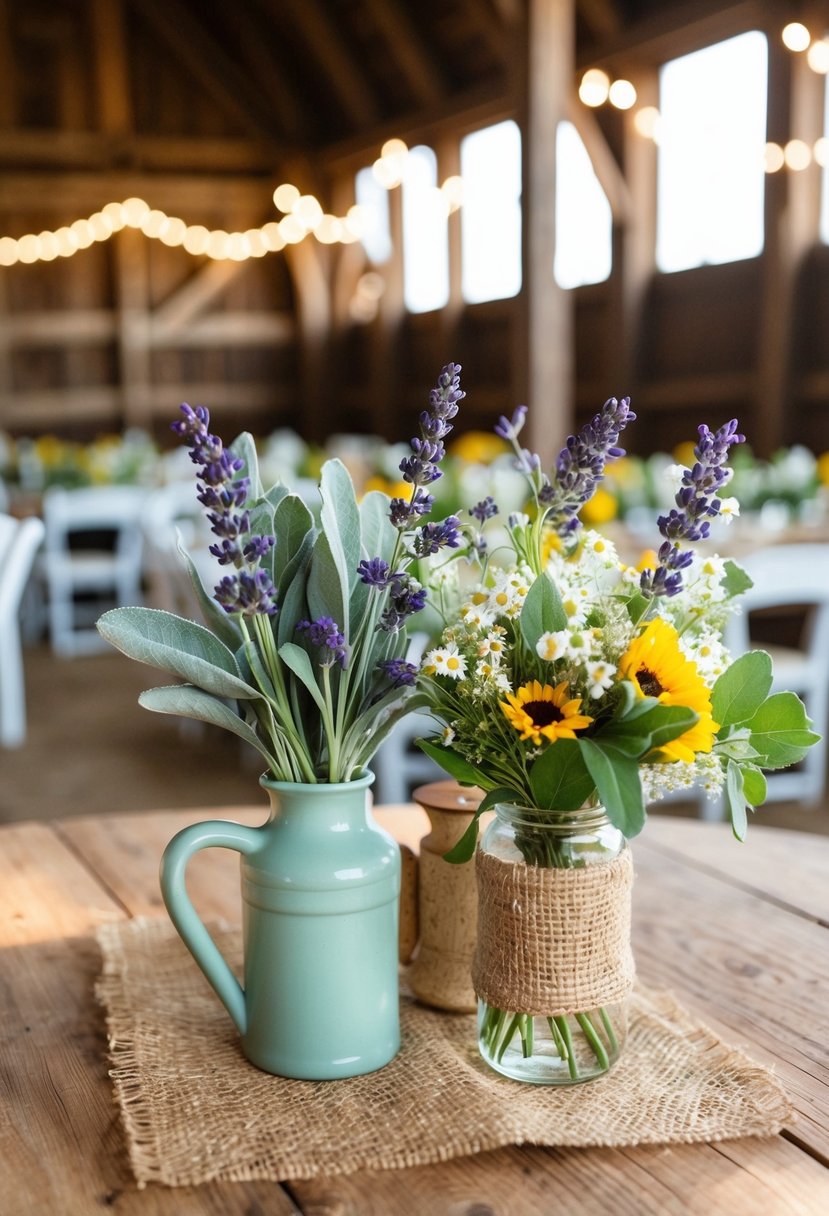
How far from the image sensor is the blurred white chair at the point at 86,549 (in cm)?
612

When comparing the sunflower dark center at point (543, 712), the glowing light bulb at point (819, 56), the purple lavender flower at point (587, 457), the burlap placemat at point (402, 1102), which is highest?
the glowing light bulb at point (819, 56)

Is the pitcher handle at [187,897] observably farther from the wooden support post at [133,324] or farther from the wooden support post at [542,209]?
the wooden support post at [133,324]

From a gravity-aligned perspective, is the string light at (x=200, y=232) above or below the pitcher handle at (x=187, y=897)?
above

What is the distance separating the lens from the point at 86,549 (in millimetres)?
7316

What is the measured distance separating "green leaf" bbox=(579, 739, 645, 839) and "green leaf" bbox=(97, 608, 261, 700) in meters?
0.22

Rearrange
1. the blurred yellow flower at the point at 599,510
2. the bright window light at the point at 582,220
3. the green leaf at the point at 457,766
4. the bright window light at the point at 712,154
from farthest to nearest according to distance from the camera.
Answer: the bright window light at the point at 582,220, the bright window light at the point at 712,154, the blurred yellow flower at the point at 599,510, the green leaf at the point at 457,766

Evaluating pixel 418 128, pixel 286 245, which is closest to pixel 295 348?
Result: pixel 286 245

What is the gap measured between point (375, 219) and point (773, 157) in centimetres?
446

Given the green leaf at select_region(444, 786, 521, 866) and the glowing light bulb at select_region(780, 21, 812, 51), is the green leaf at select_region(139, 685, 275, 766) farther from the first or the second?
the glowing light bulb at select_region(780, 21, 812, 51)

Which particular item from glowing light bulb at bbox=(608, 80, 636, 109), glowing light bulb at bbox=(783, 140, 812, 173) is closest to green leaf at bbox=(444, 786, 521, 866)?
glowing light bulb at bbox=(783, 140, 812, 173)

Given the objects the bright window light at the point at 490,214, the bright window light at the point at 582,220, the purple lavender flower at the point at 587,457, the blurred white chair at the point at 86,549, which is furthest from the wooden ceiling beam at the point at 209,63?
the purple lavender flower at the point at 587,457

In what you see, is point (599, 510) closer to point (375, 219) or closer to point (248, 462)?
point (248, 462)

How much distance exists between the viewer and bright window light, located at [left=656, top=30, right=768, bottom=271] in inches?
261

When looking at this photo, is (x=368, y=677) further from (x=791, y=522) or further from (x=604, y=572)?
(x=791, y=522)
